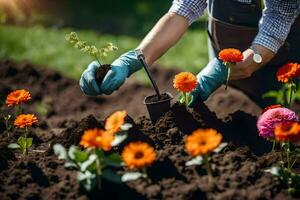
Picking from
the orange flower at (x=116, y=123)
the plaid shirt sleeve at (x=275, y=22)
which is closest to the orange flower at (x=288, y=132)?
the orange flower at (x=116, y=123)

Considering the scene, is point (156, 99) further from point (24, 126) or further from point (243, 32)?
point (243, 32)

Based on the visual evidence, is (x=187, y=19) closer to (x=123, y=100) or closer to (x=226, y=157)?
(x=226, y=157)

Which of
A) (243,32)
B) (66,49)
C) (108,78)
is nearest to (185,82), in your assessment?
(108,78)

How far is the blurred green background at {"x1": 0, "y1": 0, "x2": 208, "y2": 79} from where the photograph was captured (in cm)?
611

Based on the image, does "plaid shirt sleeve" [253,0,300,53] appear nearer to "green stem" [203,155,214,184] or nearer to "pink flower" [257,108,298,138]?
"pink flower" [257,108,298,138]

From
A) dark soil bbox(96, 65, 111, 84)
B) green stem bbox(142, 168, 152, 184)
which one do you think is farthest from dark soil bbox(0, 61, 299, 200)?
dark soil bbox(96, 65, 111, 84)

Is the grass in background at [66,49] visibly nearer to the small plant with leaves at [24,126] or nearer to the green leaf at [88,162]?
the small plant with leaves at [24,126]

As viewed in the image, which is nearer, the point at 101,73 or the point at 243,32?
the point at 101,73

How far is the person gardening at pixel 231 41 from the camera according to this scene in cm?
334

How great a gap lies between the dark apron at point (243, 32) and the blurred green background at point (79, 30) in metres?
1.61

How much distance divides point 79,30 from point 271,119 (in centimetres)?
470

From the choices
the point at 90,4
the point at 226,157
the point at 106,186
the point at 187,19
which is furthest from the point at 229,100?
the point at 90,4

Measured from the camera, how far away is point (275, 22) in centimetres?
340

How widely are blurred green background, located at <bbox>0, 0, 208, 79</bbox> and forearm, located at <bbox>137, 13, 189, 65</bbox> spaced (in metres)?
2.08
